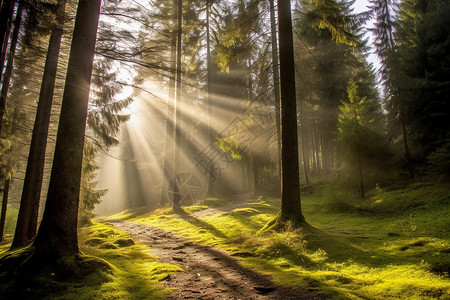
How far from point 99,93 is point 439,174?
58.0ft

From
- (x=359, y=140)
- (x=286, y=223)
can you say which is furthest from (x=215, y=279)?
(x=359, y=140)

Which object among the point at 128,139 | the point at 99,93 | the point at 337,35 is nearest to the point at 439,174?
the point at 337,35

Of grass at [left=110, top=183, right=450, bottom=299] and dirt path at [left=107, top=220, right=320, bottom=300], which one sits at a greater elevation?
grass at [left=110, top=183, right=450, bottom=299]

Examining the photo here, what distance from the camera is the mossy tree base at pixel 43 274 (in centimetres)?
362

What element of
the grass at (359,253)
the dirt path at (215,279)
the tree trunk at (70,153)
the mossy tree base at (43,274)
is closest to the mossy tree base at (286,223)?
the grass at (359,253)

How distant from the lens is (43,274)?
4000 mm

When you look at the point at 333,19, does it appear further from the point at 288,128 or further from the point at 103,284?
the point at 103,284

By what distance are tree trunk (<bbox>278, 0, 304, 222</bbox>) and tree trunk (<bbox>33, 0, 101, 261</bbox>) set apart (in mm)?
5746

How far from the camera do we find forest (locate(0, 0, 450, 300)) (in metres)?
4.16

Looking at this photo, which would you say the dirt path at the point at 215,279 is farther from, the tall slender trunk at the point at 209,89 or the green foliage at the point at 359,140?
the tall slender trunk at the point at 209,89

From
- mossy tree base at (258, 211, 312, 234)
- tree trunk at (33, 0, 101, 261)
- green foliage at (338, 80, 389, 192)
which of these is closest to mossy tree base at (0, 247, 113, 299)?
tree trunk at (33, 0, 101, 261)

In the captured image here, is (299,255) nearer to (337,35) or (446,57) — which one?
(337,35)

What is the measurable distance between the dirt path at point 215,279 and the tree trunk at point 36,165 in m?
5.38

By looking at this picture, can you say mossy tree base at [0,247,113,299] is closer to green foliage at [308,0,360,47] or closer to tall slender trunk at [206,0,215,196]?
green foliage at [308,0,360,47]
